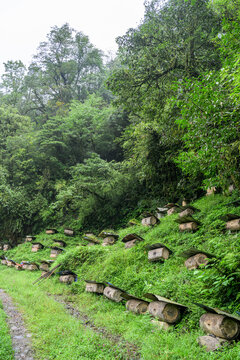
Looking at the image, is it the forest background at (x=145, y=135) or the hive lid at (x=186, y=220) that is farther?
the hive lid at (x=186, y=220)

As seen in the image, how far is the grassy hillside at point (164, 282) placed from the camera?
3500mm

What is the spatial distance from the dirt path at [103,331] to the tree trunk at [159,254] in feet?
6.64

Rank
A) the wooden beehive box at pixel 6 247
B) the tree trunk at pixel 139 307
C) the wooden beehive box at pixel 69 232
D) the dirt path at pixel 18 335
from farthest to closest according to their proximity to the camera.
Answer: the wooden beehive box at pixel 6 247, the wooden beehive box at pixel 69 232, the tree trunk at pixel 139 307, the dirt path at pixel 18 335

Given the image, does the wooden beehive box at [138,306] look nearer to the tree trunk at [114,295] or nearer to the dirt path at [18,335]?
the tree trunk at [114,295]

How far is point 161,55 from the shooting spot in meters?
9.30

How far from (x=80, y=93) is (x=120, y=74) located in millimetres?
19889

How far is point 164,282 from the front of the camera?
4.87 meters

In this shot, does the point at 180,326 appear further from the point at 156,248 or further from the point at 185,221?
the point at 185,221

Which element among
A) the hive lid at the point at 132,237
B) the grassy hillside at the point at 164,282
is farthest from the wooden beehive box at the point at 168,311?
the hive lid at the point at 132,237

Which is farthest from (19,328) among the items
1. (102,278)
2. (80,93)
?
(80,93)

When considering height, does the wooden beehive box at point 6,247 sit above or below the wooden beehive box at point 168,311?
below

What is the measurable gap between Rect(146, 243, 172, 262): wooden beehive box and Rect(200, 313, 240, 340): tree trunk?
2.37 m

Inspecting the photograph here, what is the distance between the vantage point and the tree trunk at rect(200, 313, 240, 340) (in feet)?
10.3

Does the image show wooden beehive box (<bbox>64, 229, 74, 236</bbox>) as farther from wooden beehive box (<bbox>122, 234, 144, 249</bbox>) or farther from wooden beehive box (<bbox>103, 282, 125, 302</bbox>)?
wooden beehive box (<bbox>103, 282, 125, 302</bbox>)
